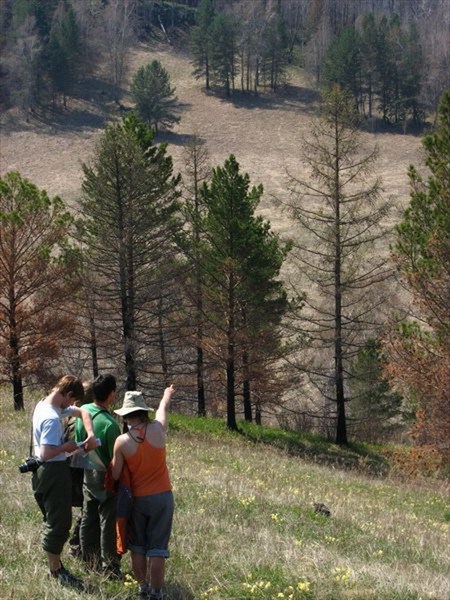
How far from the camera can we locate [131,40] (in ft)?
378

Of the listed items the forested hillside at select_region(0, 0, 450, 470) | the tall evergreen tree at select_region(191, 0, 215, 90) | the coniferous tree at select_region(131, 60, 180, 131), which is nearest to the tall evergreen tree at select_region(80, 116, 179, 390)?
the forested hillside at select_region(0, 0, 450, 470)

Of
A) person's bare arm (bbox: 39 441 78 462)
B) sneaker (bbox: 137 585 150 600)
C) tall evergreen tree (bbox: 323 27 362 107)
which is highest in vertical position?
tall evergreen tree (bbox: 323 27 362 107)

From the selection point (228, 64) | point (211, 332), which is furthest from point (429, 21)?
point (211, 332)

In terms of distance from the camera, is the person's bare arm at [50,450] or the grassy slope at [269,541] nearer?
the person's bare arm at [50,450]

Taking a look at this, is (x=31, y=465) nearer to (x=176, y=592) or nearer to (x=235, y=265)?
(x=176, y=592)

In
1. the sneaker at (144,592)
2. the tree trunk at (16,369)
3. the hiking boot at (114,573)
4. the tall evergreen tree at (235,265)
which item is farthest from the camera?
the tall evergreen tree at (235,265)

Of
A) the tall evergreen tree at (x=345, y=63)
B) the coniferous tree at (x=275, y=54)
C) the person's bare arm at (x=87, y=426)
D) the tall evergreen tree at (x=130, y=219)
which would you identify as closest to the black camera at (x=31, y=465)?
the person's bare arm at (x=87, y=426)

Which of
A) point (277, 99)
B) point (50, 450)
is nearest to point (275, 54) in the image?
point (277, 99)

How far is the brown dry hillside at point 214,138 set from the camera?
6756 cm

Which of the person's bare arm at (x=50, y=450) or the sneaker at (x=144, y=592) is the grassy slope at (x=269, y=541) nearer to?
the sneaker at (x=144, y=592)

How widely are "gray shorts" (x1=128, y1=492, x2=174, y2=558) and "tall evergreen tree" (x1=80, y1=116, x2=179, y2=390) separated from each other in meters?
16.9

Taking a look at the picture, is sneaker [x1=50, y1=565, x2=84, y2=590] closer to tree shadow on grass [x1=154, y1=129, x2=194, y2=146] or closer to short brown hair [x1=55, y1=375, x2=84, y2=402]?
short brown hair [x1=55, y1=375, x2=84, y2=402]

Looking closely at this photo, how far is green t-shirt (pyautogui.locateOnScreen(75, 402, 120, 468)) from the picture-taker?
5.76 meters

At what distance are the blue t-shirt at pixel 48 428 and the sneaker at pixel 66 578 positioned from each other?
92 centimetres
